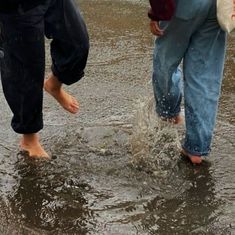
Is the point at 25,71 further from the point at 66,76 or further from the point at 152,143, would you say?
the point at 152,143

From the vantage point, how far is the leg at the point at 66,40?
3.13 meters

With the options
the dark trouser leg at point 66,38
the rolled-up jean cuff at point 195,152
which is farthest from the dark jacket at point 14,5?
the rolled-up jean cuff at point 195,152

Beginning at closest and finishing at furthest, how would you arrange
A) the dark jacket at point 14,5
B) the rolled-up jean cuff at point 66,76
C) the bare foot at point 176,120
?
the dark jacket at point 14,5, the rolled-up jean cuff at point 66,76, the bare foot at point 176,120

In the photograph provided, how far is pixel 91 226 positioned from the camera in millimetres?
2695

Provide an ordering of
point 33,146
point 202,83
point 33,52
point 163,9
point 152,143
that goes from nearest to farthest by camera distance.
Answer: point 163,9 < point 33,52 < point 202,83 < point 33,146 < point 152,143

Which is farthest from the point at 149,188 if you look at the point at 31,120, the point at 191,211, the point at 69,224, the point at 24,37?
the point at 24,37

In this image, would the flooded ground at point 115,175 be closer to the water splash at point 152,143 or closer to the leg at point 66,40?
the water splash at point 152,143

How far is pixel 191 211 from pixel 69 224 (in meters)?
0.56

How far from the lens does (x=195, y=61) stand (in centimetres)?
312

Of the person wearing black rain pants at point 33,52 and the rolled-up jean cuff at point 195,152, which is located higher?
the person wearing black rain pants at point 33,52

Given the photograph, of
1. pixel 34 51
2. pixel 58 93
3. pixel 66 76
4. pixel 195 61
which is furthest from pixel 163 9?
pixel 58 93

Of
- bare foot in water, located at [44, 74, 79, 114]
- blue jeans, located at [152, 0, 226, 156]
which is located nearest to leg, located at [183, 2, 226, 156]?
blue jeans, located at [152, 0, 226, 156]

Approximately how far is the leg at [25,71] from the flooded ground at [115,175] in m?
0.17

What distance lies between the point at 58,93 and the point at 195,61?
85cm
